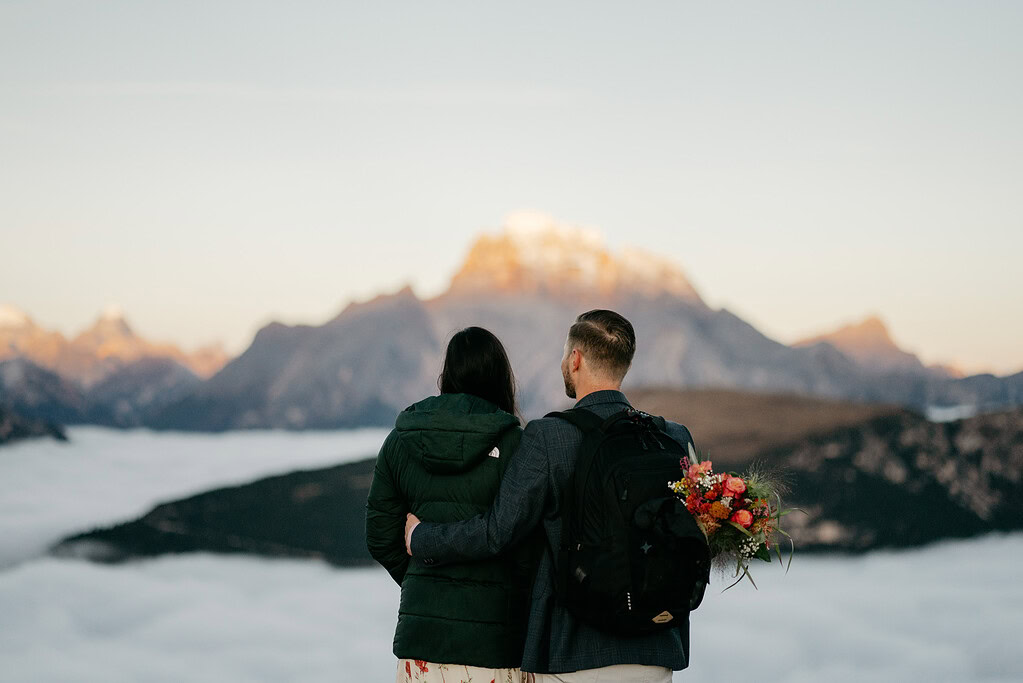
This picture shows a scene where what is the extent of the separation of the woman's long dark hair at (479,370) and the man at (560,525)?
1.05ft

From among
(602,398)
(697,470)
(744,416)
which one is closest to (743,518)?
(697,470)

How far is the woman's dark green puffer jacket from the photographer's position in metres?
3.71

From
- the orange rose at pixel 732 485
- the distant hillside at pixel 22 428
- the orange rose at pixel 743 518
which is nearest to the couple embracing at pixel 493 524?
the orange rose at pixel 732 485

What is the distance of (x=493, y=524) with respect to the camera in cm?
357

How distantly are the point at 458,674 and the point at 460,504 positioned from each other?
69 cm

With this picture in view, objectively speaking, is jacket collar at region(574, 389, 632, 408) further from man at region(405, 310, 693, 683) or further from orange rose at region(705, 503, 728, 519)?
orange rose at region(705, 503, 728, 519)

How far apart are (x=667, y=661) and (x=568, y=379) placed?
113 cm

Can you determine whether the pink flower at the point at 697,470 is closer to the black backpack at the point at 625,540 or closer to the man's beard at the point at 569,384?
the black backpack at the point at 625,540

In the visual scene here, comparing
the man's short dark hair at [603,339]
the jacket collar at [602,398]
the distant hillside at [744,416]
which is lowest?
the distant hillside at [744,416]

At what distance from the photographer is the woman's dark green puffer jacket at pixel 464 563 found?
12.2 feet

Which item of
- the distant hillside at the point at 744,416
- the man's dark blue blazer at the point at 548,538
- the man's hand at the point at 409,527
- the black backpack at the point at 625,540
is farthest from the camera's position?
the distant hillside at the point at 744,416

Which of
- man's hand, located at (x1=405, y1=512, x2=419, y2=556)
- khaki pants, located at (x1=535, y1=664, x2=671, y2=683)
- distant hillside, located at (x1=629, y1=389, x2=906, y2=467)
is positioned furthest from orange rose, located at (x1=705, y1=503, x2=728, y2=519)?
distant hillside, located at (x1=629, y1=389, x2=906, y2=467)

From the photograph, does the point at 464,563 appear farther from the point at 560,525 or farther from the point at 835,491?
the point at 835,491

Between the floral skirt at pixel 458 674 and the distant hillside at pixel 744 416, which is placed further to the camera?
the distant hillside at pixel 744 416
